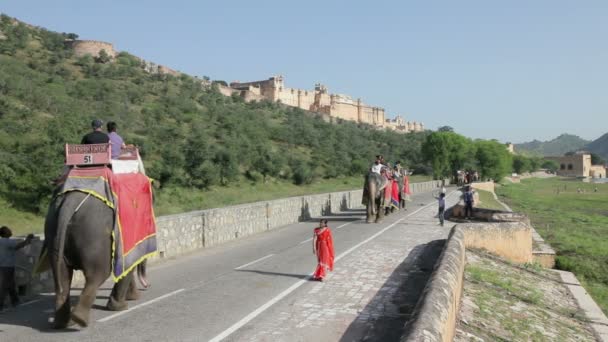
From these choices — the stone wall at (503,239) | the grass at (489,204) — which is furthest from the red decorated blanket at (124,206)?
Answer: the grass at (489,204)

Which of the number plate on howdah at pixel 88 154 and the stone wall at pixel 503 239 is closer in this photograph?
the number plate on howdah at pixel 88 154

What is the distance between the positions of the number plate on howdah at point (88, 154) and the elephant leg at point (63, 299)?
4.37 ft

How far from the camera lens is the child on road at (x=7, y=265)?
7693 mm

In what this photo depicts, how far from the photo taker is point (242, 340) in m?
6.45

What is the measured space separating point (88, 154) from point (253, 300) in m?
3.27

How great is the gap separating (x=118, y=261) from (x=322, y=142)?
69.6m

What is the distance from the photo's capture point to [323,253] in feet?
33.1

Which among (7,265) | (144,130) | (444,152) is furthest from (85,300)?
(444,152)

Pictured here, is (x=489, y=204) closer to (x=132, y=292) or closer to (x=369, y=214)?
(x=369, y=214)

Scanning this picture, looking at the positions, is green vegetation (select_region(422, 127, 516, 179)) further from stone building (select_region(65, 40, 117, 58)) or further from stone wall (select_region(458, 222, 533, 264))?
stone wall (select_region(458, 222, 533, 264))

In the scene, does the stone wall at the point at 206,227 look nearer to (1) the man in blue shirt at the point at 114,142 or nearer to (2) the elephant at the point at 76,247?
(1) the man in blue shirt at the point at 114,142

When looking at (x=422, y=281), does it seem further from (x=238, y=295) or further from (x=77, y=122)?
(x=77, y=122)

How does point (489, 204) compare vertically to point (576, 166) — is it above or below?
below

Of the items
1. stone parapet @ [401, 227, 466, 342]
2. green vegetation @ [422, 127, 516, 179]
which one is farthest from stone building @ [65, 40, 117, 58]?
stone parapet @ [401, 227, 466, 342]
